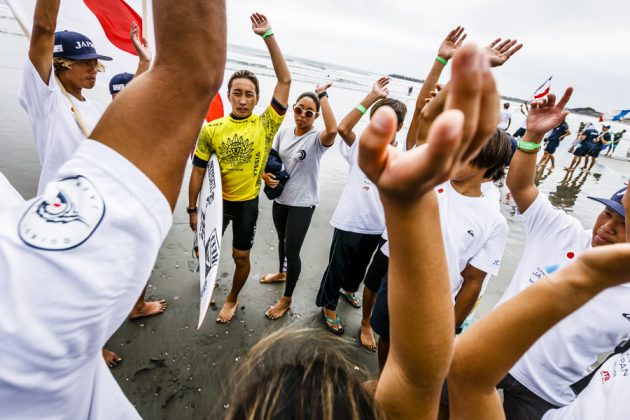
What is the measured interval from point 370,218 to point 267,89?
12.3 metres

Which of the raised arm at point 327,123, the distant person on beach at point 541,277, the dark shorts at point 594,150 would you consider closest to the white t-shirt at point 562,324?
the distant person on beach at point 541,277

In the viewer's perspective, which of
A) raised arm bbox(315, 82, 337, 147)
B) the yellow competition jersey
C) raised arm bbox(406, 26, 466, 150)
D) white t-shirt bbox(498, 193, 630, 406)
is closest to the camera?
white t-shirt bbox(498, 193, 630, 406)

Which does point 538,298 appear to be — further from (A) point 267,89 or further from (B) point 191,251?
→ (A) point 267,89

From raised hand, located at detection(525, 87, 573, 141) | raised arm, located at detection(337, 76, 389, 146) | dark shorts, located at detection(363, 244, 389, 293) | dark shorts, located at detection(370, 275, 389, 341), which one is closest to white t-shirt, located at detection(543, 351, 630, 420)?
dark shorts, located at detection(370, 275, 389, 341)

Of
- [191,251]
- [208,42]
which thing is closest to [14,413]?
[208,42]

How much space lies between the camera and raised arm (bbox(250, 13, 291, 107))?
8.09 feet

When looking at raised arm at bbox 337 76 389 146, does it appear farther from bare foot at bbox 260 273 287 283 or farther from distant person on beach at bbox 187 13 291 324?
bare foot at bbox 260 273 287 283

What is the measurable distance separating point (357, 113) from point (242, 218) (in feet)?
4.83

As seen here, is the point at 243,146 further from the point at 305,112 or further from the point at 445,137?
the point at 445,137

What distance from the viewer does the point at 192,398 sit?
2221 mm

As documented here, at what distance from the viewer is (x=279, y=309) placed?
10.4 ft

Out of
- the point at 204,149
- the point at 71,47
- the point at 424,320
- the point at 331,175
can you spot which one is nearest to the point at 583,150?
the point at 331,175

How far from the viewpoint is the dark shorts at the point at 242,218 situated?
112 inches

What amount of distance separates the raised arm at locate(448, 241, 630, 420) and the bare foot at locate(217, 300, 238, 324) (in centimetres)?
251
